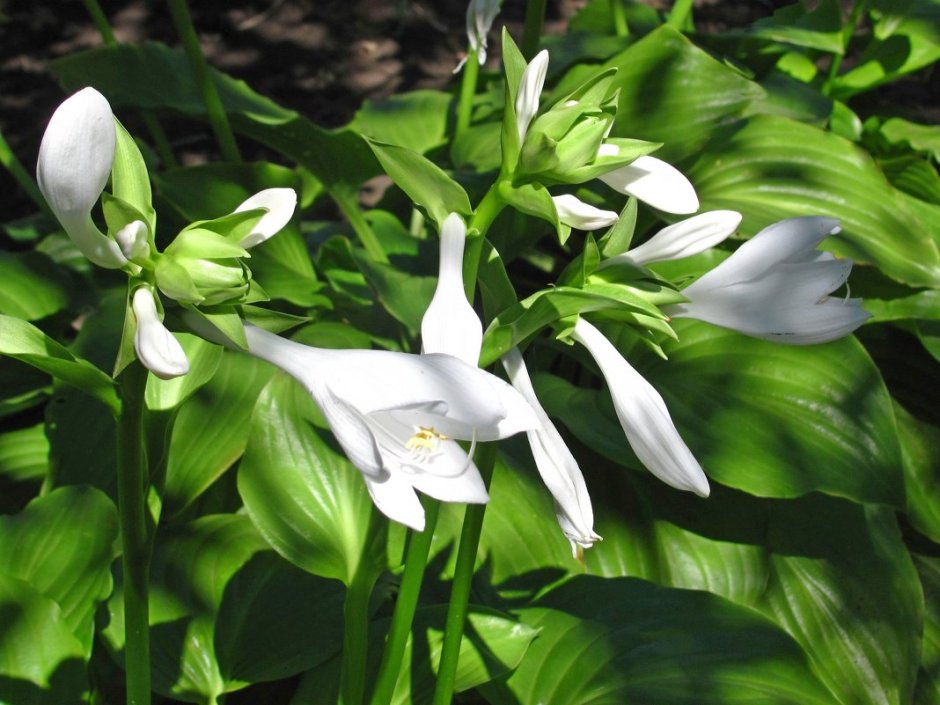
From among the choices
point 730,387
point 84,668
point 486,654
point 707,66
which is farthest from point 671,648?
point 707,66

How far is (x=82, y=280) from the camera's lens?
2537 millimetres

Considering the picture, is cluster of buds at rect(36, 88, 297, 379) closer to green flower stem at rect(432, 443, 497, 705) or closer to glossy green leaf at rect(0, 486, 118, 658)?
green flower stem at rect(432, 443, 497, 705)

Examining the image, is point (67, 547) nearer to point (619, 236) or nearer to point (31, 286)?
point (31, 286)

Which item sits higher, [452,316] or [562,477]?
[452,316]

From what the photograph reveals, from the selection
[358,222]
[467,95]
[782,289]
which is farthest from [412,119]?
[782,289]

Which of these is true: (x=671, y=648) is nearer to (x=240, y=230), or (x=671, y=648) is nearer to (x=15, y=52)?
(x=240, y=230)

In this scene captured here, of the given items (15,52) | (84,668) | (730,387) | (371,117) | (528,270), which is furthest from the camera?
(15,52)

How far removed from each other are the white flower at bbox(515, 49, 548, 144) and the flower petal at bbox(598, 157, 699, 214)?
0.12 meters

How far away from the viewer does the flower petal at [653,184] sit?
3.53ft

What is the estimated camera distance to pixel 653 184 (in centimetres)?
108

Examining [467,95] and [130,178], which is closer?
[130,178]

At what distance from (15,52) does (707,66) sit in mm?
3579

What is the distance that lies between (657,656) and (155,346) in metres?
0.95

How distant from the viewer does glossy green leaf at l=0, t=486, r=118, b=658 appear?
1574 mm
